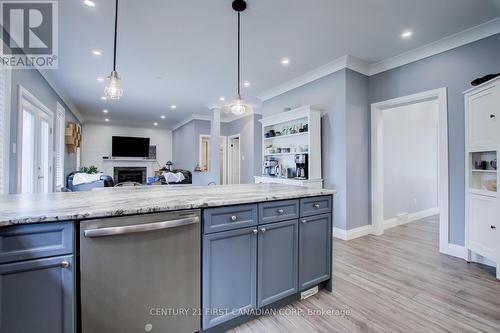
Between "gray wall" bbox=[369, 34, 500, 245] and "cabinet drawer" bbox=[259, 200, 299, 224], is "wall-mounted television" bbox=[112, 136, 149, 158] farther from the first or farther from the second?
"gray wall" bbox=[369, 34, 500, 245]

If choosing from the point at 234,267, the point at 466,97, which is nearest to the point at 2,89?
the point at 234,267

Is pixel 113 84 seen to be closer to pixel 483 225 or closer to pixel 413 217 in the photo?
pixel 483 225

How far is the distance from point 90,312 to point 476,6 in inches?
167

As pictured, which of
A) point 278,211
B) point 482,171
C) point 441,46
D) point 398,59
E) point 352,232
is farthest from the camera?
point 352,232

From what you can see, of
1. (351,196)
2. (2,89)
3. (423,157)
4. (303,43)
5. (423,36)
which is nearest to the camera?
(2,89)

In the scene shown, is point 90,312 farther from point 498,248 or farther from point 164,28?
point 498,248

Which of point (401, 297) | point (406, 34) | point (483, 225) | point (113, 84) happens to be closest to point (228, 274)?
point (401, 297)

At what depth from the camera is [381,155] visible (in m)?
3.86

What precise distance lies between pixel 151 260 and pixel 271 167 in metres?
3.70

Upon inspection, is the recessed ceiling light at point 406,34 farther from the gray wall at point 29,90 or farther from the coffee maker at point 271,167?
the gray wall at point 29,90

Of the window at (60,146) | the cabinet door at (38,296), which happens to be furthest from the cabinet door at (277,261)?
the window at (60,146)

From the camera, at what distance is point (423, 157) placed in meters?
4.96

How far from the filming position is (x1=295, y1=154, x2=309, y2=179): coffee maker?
3953 millimetres

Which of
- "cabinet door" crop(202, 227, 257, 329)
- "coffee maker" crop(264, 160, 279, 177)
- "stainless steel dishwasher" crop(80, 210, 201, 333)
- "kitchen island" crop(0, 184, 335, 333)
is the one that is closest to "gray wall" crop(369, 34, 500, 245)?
"kitchen island" crop(0, 184, 335, 333)
